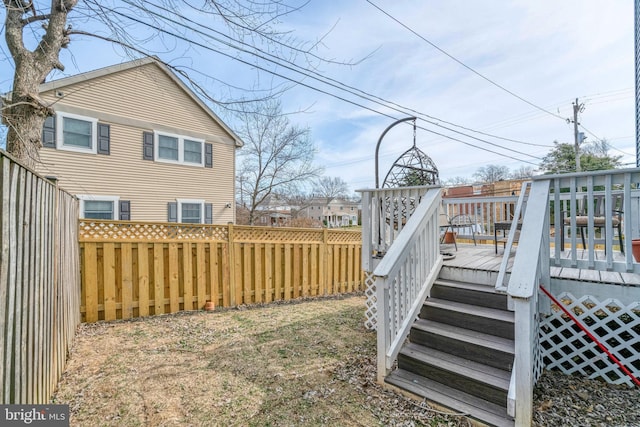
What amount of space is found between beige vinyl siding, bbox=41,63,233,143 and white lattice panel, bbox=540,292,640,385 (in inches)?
386

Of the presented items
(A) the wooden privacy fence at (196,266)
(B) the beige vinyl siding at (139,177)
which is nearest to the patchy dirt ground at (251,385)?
(A) the wooden privacy fence at (196,266)

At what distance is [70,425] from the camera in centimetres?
216

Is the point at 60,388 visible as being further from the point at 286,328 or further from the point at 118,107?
the point at 118,107

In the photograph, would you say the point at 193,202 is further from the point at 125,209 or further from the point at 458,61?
the point at 458,61

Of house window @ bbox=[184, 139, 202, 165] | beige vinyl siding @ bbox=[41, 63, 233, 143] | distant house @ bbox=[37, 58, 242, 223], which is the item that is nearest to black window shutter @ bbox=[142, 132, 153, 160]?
distant house @ bbox=[37, 58, 242, 223]

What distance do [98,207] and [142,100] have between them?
369cm

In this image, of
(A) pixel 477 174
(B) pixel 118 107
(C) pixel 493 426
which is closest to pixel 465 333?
(C) pixel 493 426

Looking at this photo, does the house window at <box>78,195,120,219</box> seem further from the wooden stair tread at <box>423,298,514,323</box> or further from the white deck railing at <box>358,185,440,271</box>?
the wooden stair tread at <box>423,298,514,323</box>

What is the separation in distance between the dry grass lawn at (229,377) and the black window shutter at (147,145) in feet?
21.8

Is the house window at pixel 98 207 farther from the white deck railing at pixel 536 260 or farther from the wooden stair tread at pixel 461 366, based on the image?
the white deck railing at pixel 536 260

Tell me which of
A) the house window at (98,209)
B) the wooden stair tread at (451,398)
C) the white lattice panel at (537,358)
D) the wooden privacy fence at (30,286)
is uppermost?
the house window at (98,209)

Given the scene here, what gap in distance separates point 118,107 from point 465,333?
10673mm

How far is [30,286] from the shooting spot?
1.85m

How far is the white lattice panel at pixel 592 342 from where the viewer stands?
2.67 metres
